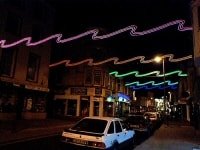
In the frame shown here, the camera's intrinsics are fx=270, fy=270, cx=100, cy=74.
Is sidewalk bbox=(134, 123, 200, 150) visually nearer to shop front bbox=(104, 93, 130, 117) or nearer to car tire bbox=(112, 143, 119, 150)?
car tire bbox=(112, 143, 119, 150)

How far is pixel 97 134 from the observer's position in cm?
1008

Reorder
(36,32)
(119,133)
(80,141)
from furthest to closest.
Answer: (36,32) → (119,133) → (80,141)

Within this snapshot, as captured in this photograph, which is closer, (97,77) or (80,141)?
(80,141)

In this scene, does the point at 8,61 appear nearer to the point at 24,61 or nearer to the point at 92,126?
the point at 24,61

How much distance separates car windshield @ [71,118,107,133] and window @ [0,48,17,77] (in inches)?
597

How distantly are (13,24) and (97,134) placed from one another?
61.9ft

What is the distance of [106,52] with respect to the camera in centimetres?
4300

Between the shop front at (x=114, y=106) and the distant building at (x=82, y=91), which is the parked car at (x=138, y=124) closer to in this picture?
the distant building at (x=82, y=91)

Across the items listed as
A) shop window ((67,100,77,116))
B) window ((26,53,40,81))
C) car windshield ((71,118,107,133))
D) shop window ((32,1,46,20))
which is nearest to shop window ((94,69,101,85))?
shop window ((67,100,77,116))

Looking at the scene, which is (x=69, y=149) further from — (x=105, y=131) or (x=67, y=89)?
(x=67, y=89)

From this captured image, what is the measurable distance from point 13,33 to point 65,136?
58.1 ft

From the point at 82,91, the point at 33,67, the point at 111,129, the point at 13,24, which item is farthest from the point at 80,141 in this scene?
the point at 82,91

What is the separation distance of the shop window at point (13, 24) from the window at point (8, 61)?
Result: 1.76 m

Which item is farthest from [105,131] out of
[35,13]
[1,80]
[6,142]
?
[35,13]
